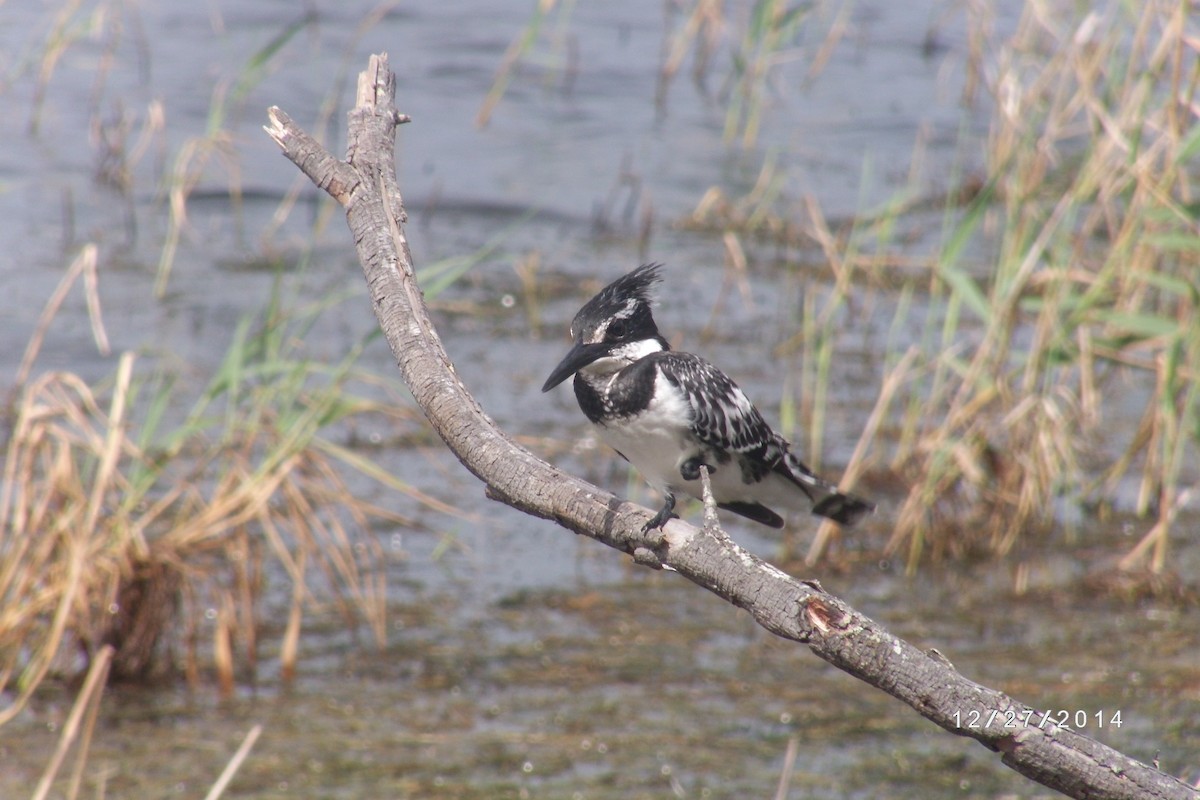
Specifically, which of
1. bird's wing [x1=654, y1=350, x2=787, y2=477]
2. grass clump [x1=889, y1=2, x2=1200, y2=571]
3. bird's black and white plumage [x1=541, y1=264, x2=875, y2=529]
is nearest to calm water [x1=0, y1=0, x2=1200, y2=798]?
grass clump [x1=889, y1=2, x2=1200, y2=571]

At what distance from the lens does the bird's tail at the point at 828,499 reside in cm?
299

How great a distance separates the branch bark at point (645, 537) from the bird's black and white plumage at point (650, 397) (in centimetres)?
47

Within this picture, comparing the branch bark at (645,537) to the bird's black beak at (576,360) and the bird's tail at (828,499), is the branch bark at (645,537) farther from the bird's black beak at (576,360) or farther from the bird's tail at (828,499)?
the bird's tail at (828,499)

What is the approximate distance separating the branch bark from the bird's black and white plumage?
47cm

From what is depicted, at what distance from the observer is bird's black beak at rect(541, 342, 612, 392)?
2.42 meters

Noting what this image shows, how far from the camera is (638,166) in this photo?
9164 millimetres

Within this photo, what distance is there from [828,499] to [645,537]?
1.30 metres

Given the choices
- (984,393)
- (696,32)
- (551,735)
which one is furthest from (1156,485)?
(696,32)

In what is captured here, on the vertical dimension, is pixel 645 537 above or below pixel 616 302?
below

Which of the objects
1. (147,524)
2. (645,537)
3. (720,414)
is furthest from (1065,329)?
(645,537)

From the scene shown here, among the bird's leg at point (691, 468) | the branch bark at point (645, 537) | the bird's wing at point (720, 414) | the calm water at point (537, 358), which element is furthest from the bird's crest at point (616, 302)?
the calm water at point (537, 358)

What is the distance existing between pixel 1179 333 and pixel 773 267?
383 cm

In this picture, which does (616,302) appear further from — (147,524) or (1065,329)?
(1065,329)

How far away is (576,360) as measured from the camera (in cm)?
248
